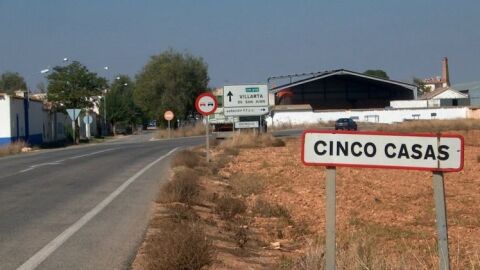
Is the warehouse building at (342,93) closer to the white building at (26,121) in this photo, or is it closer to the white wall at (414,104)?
the white wall at (414,104)

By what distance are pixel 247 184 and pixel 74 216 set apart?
27.3 feet

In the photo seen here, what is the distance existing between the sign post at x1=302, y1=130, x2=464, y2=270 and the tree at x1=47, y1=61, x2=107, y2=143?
222 feet

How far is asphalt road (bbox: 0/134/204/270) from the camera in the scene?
9.43 meters

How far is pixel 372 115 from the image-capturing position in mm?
83688

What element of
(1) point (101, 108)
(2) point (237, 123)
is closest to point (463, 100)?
(1) point (101, 108)

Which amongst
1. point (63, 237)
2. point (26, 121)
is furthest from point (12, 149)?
point (63, 237)

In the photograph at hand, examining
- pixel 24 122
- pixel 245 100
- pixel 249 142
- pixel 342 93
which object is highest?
pixel 342 93

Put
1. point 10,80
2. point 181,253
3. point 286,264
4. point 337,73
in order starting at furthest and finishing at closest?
1. point 10,80
2. point 337,73
3. point 286,264
4. point 181,253

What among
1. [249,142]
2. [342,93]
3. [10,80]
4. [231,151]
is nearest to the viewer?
[231,151]

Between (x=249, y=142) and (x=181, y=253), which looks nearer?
(x=181, y=253)

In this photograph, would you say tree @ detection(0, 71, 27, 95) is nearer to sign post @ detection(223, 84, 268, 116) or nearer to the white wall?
the white wall

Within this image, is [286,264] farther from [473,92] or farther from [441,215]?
[473,92]

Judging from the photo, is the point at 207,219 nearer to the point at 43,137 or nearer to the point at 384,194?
the point at 384,194

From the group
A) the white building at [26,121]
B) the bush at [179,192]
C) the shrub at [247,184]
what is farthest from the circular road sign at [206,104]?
the white building at [26,121]
